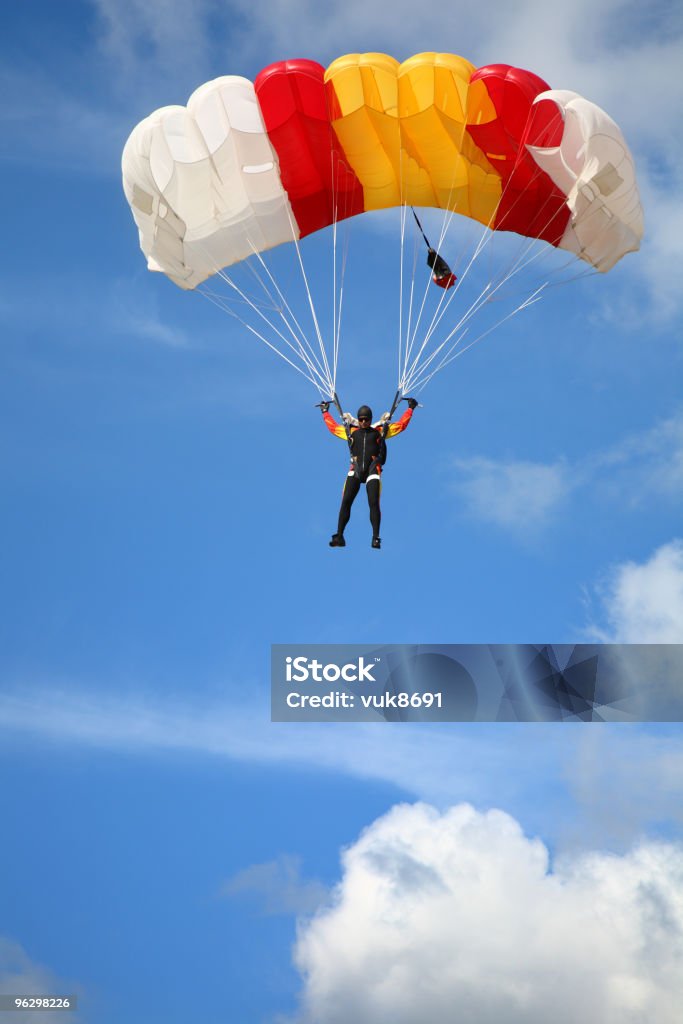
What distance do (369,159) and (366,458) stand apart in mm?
4398

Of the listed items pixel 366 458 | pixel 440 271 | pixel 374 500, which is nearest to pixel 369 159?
pixel 440 271

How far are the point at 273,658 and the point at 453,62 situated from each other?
7.97 m

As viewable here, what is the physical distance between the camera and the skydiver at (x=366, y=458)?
2052 cm

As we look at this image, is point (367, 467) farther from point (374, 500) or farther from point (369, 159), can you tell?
point (369, 159)

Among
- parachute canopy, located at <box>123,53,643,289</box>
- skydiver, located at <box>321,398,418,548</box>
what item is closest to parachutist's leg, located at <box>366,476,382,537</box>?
skydiver, located at <box>321,398,418,548</box>

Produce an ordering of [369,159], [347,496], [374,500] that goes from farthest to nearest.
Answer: [369,159] → [347,496] → [374,500]

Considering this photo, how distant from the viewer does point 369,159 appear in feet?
73.6

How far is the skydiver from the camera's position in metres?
20.5

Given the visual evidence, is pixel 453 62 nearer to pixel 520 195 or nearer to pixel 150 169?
pixel 520 195

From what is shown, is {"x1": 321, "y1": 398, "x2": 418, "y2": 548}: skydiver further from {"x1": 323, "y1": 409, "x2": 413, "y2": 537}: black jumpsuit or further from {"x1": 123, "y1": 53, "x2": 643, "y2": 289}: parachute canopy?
{"x1": 123, "y1": 53, "x2": 643, "y2": 289}: parachute canopy

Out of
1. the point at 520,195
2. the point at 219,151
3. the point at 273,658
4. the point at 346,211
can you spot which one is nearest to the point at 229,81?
the point at 219,151

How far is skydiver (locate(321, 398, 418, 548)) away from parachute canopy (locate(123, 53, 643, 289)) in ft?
9.40

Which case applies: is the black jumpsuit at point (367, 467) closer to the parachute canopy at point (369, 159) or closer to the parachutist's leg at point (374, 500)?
the parachutist's leg at point (374, 500)

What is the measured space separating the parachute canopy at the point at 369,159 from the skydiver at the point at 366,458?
2.87 metres
